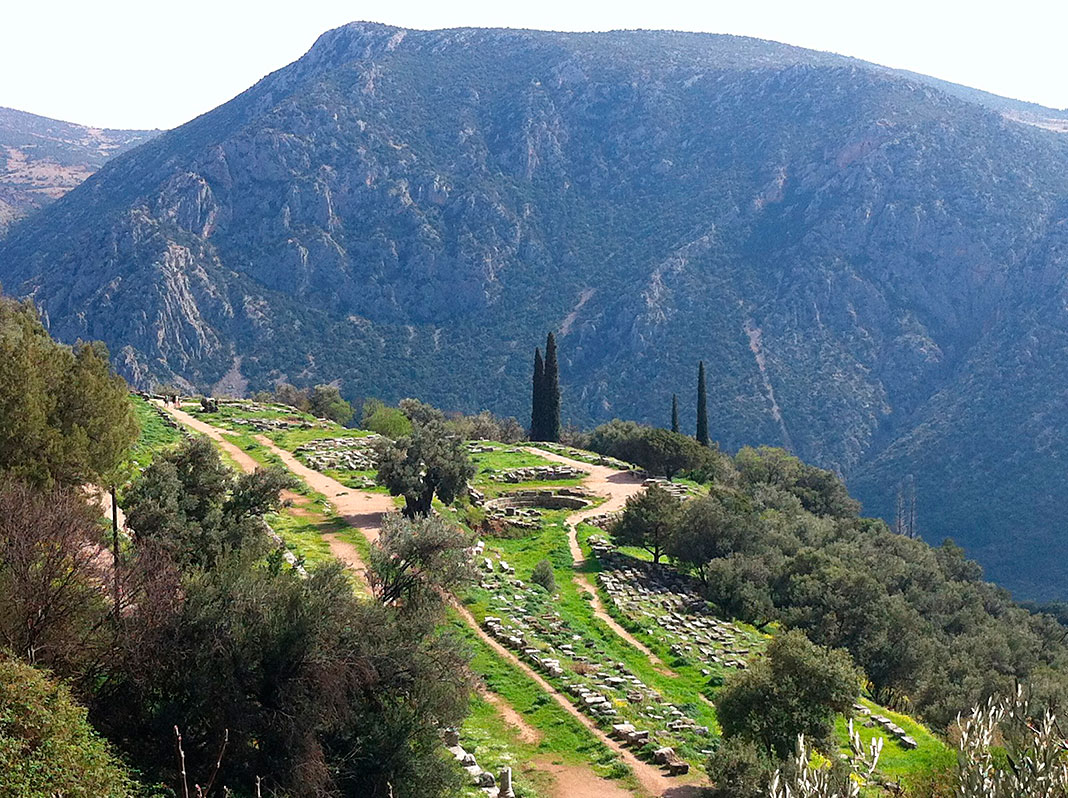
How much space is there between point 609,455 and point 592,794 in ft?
160

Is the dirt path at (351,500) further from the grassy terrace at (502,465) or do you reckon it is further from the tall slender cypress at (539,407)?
the tall slender cypress at (539,407)

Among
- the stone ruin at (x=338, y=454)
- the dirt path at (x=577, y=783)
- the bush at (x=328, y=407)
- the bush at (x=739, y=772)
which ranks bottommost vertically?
the bush at (x=328, y=407)

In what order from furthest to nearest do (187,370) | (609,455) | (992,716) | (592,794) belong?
(187,370) → (609,455) → (592,794) → (992,716)

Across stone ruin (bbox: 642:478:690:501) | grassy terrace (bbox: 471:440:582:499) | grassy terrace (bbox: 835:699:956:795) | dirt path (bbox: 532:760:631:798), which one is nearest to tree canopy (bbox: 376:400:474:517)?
grassy terrace (bbox: 471:440:582:499)

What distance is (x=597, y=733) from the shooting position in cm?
1950

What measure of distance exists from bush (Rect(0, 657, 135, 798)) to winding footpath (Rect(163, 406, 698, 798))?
705 centimetres

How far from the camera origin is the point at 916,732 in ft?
76.5

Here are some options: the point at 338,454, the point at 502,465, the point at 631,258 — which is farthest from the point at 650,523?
the point at 631,258

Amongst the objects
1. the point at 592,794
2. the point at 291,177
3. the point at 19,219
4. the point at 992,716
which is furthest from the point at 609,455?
the point at 19,219

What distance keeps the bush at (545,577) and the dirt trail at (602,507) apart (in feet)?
4.63

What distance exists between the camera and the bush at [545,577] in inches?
1260

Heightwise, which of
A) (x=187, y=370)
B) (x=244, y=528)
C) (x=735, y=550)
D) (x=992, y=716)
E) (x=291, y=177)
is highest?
(x=291, y=177)

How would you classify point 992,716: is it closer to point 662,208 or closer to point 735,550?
point 735,550

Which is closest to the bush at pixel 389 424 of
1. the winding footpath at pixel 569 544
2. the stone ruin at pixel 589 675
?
the winding footpath at pixel 569 544
